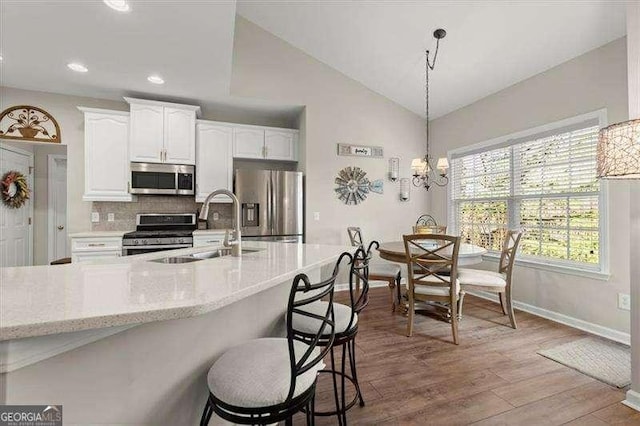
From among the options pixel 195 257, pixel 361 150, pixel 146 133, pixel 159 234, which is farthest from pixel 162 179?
pixel 361 150

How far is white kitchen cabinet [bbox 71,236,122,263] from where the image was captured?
324 cm

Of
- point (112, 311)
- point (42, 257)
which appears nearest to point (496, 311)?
point (112, 311)

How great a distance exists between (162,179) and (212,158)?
0.69 m

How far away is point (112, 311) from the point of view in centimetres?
72

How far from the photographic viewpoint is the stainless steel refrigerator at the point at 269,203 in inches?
153

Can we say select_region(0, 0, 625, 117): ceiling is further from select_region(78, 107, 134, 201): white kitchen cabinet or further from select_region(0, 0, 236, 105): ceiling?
select_region(78, 107, 134, 201): white kitchen cabinet

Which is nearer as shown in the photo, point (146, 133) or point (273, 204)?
point (146, 133)

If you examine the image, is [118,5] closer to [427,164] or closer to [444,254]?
[427,164]

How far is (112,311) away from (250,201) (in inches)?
127

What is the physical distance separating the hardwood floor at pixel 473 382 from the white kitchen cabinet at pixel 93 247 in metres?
2.84

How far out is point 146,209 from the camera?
158 inches

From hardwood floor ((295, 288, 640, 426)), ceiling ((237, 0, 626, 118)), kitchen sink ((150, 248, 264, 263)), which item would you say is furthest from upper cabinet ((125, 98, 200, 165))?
hardwood floor ((295, 288, 640, 426))

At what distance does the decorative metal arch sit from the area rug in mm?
5926

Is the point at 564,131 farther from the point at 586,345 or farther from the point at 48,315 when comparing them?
the point at 48,315
